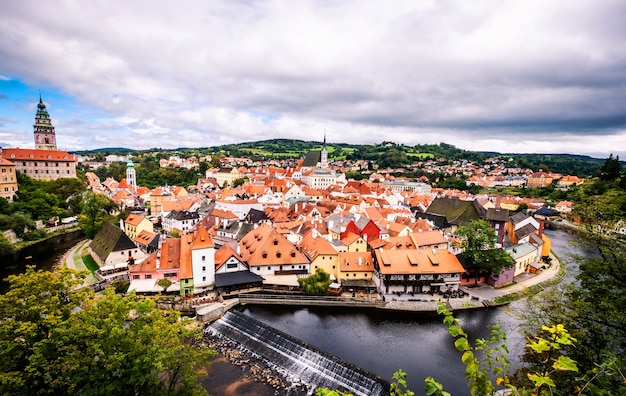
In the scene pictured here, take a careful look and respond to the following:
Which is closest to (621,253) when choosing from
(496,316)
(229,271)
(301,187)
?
(496,316)

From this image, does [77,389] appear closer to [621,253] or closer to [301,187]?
[621,253]

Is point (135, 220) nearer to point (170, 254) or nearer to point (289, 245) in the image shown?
point (170, 254)

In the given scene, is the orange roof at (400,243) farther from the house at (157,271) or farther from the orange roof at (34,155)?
the orange roof at (34,155)

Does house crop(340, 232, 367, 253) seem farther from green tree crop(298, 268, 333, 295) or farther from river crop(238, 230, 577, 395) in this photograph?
river crop(238, 230, 577, 395)

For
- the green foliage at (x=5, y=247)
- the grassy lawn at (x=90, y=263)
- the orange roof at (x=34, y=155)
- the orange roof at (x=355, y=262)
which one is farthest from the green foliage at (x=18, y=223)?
the orange roof at (x=355, y=262)

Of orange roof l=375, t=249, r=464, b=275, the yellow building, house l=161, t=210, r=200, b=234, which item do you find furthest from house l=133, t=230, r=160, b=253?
orange roof l=375, t=249, r=464, b=275

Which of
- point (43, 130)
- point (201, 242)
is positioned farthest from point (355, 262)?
point (43, 130)
